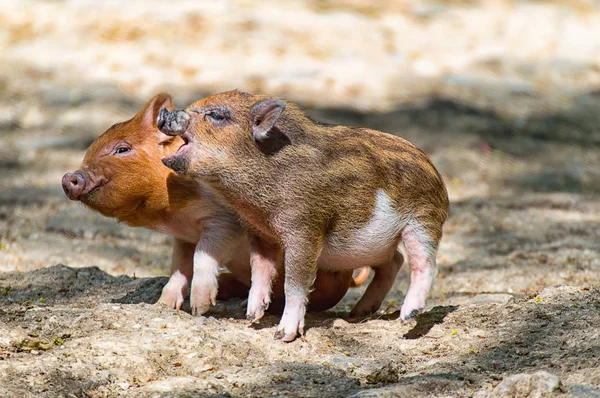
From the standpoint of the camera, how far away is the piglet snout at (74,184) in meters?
5.04

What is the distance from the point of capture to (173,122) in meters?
4.85

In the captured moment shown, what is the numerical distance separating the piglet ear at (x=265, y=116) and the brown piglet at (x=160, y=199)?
52cm

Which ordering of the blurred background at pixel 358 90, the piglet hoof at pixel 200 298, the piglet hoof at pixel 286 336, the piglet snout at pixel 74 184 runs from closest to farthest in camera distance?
the piglet hoof at pixel 286 336 < the piglet snout at pixel 74 184 < the piglet hoof at pixel 200 298 < the blurred background at pixel 358 90

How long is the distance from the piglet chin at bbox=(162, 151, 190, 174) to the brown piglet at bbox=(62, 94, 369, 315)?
1.45 ft

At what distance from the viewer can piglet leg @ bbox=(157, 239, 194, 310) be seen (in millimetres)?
5473

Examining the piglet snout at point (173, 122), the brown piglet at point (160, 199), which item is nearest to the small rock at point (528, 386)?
the brown piglet at point (160, 199)

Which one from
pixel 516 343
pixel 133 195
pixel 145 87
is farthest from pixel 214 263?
pixel 145 87

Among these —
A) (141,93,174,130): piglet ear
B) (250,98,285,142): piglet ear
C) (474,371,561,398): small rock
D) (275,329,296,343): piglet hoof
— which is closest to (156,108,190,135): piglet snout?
(250,98,285,142): piglet ear

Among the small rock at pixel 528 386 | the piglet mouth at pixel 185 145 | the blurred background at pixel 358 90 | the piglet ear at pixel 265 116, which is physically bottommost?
the blurred background at pixel 358 90

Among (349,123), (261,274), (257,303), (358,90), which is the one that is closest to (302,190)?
(261,274)

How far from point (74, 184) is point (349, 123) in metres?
6.32

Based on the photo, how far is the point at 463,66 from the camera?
42.9ft

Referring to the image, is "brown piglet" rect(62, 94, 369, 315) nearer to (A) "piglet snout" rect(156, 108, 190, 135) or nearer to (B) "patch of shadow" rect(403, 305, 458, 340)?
(A) "piglet snout" rect(156, 108, 190, 135)

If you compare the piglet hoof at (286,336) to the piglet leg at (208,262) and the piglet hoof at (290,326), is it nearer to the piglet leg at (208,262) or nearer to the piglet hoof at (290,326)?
the piglet hoof at (290,326)
